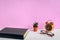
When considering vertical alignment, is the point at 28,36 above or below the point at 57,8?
below

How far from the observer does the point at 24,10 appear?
4.87ft

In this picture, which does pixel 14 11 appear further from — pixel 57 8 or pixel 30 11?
pixel 57 8

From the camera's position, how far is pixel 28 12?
58.5 inches

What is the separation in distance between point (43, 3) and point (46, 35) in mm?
398

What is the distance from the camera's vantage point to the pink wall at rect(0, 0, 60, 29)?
147cm

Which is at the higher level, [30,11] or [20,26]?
[30,11]

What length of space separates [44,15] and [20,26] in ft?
1.01

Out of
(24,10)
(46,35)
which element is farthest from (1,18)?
(46,35)

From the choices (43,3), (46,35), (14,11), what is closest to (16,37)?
(46,35)


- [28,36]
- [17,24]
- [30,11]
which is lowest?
[28,36]

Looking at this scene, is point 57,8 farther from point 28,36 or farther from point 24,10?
point 28,36

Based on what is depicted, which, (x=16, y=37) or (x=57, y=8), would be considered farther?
(x=57, y=8)

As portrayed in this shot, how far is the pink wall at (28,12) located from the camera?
4.81 feet

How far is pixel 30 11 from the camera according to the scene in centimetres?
148
